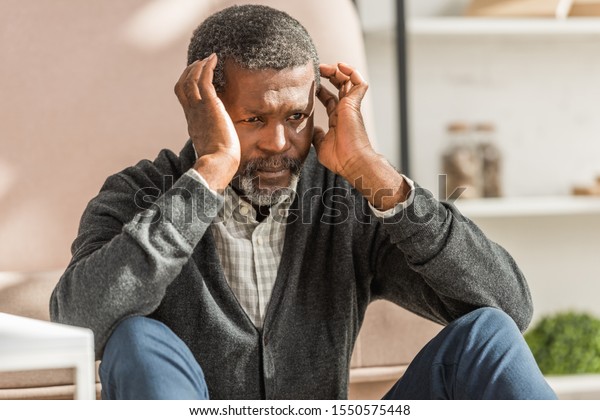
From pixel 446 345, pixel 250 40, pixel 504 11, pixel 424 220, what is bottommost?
pixel 446 345

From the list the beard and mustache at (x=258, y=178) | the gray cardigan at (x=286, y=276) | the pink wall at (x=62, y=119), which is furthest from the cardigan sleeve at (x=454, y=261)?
the pink wall at (x=62, y=119)

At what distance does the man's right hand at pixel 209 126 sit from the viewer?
0.78 metres

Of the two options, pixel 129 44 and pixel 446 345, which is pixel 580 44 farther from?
pixel 446 345

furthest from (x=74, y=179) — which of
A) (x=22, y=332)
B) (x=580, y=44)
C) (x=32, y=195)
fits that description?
(x=580, y=44)

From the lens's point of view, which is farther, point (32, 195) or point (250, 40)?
point (32, 195)

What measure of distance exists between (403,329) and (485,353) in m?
0.34

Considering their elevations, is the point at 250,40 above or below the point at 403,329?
above

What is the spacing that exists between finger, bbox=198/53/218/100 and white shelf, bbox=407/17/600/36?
2.55 feet

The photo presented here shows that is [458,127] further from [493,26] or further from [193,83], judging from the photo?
[193,83]

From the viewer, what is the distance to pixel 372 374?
1.06 m

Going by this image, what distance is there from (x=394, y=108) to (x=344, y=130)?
82 centimetres

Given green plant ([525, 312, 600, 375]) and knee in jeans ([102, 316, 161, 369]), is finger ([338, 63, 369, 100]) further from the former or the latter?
green plant ([525, 312, 600, 375])

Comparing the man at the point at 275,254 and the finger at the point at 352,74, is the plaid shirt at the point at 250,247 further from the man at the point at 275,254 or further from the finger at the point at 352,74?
the finger at the point at 352,74

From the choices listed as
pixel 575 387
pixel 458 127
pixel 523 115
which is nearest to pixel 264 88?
pixel 458 127
